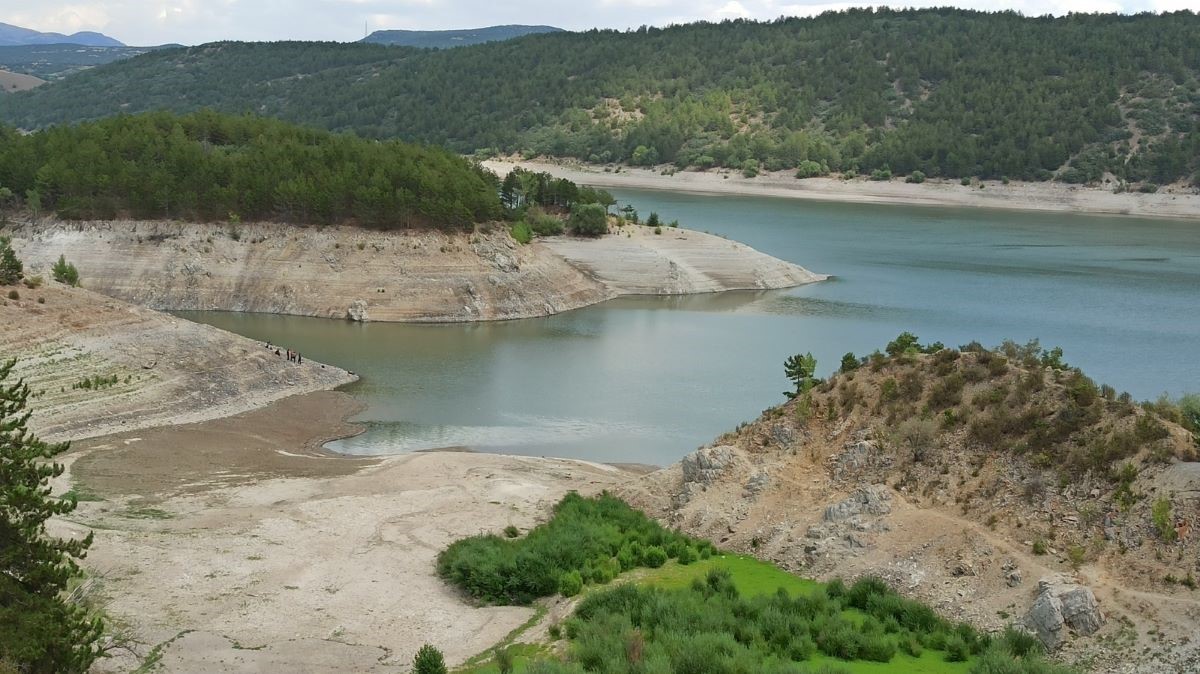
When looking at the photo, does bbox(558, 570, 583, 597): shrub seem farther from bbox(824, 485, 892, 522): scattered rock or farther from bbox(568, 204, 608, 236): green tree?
bbox(568, 204, 608, 236): green tree

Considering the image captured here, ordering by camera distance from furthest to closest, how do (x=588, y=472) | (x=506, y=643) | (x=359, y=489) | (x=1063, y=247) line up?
1. (x=1063, y=247)
2. (x=588, y=472)
3. (x=359, y=489)
4. (x=506, y=643)

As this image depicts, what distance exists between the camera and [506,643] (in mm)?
18609

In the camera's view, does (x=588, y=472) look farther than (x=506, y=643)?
Yes

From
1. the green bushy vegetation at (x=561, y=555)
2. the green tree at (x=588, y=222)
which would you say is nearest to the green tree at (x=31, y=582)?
the green bushy vegetation at (x=561, y=555)

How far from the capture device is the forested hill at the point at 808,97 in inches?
4850

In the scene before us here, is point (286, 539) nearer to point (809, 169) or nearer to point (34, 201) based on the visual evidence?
point (34, 201)

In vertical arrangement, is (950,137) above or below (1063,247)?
above

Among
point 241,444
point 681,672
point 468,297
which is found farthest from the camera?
point 468,297

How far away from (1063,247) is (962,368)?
69.2 metres

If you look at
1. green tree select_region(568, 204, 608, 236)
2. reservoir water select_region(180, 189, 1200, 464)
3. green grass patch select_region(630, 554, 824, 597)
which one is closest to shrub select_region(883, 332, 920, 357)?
green grass patch select_region(630, 554, 824, 597)

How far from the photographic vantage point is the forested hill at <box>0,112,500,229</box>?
59438 millimetres

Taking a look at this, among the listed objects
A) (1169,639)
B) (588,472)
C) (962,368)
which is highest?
(962,368)

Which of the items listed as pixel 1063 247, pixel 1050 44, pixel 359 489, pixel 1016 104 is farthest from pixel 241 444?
pixel 1050 44

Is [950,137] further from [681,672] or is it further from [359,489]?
[681,672]
